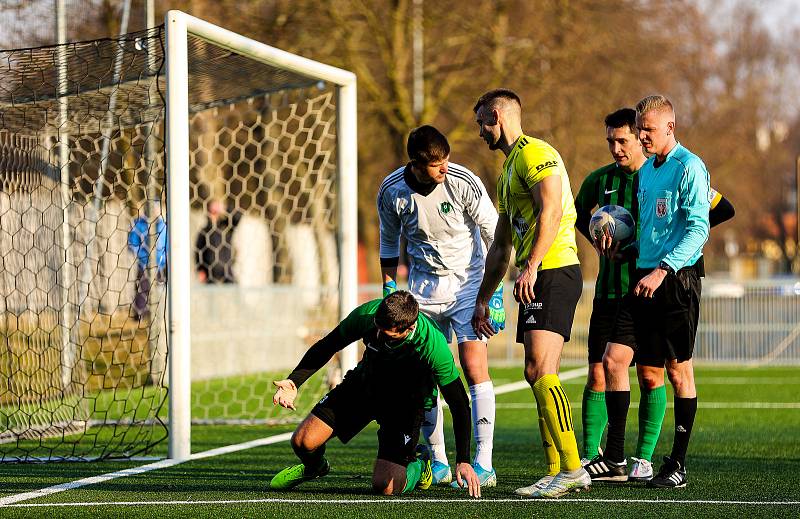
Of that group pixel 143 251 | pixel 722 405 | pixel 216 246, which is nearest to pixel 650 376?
pixel 722 405

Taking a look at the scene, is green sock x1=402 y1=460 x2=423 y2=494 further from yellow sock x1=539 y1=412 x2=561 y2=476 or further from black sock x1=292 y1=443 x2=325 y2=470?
yellow sock x1=539 y1=412 x2=561 y2=476

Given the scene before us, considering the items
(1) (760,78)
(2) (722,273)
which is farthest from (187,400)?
(2) (722,273)

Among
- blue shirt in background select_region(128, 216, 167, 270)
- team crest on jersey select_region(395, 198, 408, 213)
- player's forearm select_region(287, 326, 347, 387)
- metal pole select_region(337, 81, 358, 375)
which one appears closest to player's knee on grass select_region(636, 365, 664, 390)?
team crest on jersey select_region(395, 198, 408, 213)

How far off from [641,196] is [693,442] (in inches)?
127

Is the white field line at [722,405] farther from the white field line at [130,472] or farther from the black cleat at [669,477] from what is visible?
the black cleat at [669,477]

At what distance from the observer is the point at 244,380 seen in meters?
15.9

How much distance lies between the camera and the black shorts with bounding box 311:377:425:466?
6.89 meters

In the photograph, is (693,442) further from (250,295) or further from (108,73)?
(250,295)

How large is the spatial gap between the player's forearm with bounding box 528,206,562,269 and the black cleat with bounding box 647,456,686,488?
1.46 metres

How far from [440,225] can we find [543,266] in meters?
1.01

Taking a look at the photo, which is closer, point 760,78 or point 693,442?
point 693,442

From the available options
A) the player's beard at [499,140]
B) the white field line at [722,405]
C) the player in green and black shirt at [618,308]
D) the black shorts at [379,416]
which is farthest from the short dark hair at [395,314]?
the white field line at [722,405]

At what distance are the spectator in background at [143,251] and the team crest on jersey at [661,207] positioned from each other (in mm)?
4057

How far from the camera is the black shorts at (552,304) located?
267 inches
